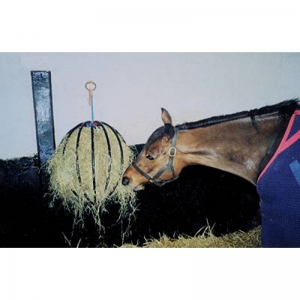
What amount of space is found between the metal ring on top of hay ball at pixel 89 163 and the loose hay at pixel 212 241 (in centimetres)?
68

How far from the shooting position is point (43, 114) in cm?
193

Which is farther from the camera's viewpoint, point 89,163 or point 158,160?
point 89,163

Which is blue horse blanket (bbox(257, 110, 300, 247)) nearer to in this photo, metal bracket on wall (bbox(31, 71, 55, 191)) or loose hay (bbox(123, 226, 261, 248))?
loose hay (bbox(123, 226, 261, 248))

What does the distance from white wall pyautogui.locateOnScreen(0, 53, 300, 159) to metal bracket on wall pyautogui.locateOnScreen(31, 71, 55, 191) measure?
0.04 m

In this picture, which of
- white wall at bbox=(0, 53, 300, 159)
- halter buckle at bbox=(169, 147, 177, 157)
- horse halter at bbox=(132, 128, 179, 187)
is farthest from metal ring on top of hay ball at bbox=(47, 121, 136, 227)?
halter buckle at bbox=(169, 147, 177, 157)

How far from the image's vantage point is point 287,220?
1.50 metres

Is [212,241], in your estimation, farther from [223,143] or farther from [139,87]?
[139,87]

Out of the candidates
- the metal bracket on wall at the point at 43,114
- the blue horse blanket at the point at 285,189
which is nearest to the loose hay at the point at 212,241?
the blue horse blanket at the point at 285,189

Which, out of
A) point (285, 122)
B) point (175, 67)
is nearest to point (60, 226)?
point (175, 67)

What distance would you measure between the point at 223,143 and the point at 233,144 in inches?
2.6

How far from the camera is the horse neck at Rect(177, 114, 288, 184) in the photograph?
163cm

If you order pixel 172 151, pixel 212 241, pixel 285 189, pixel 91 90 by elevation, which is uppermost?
pixel 91 90

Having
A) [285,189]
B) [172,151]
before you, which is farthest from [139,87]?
[285,189]

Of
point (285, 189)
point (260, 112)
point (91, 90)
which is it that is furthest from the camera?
point (91, 90)
